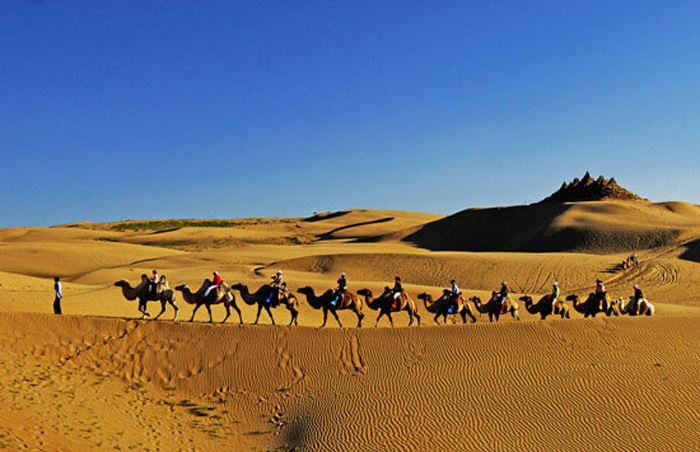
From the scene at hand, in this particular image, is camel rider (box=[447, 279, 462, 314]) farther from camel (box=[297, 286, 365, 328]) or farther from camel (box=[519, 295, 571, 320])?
camel (box=[519, 295, 571, 320])

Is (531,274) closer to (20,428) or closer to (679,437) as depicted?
(679,437)

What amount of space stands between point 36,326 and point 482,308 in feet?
44.3

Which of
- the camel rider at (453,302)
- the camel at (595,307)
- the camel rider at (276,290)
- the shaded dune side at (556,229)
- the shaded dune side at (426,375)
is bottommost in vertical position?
the shaded dune side at (426,375)

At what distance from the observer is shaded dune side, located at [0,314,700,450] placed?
13359 mm

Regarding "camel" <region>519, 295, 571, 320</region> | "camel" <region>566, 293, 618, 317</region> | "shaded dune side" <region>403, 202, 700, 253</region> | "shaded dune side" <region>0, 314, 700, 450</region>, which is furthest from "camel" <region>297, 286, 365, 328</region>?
"shaded dune side" <region>403, 202, 700, 253</region>

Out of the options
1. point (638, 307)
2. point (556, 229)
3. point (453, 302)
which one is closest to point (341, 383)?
point (453, 302)

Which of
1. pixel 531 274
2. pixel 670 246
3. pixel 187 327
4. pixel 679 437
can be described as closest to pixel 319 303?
pixel 187 327

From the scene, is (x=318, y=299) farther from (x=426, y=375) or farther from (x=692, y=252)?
(x=692, y=252)

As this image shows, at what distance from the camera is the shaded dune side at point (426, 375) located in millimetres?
13359

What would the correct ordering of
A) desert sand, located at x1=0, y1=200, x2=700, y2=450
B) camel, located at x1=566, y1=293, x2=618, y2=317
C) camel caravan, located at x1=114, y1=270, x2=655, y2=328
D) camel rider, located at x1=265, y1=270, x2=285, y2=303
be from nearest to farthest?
desert sand, located at x1=0, y1=200, x2=700, y2=450 → camel rider, located at x1=265, y1=270, x2=285, y2=303 → camel caravan, located at x1=114, y1=270, x2=655, y2=328 → camel, located at x1=566, y1=293, x2=618, y2=317

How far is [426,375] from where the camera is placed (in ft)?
52.7

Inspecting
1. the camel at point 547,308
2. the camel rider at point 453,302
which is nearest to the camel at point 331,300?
the camel rider at point 453,302

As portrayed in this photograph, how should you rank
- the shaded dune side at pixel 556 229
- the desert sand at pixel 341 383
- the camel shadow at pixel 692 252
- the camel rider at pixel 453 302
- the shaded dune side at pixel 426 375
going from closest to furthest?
the desert sand at pixel 341 383 → the shaded dune side at pixel 426 375 → the camel rider at pixel 453 302 → the camel shadow at pixel 692 252 → the shaded dune side at pixel 556 229

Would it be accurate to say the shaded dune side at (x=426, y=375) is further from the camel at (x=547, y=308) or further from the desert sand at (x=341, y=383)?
the camel at (x=547, y=308)
